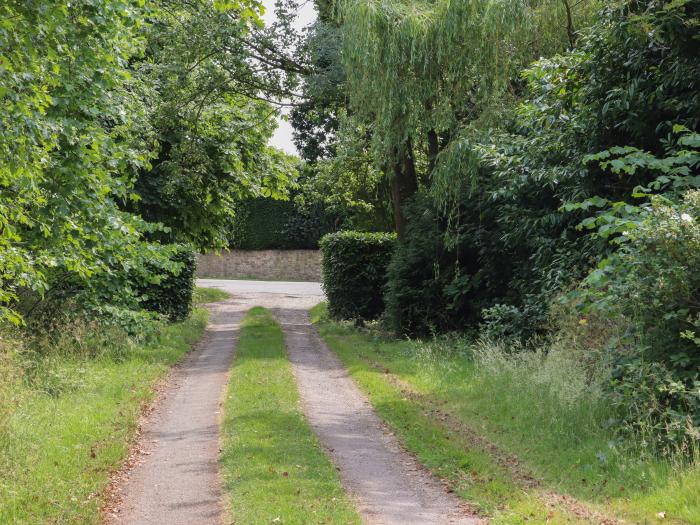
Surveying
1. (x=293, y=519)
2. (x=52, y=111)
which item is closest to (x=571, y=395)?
(x=293, y=519)

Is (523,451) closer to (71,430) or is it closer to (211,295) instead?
(71,430)

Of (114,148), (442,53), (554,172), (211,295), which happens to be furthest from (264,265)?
(554,172)

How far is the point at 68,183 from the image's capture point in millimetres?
10539

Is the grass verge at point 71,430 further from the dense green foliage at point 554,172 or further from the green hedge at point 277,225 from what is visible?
the green hedge at point 277,225

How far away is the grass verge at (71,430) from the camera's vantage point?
20.8ft

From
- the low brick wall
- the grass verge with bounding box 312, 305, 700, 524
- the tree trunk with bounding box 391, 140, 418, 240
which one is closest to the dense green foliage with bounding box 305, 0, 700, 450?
the grass verge with bounding box 312, 305, 700, 524

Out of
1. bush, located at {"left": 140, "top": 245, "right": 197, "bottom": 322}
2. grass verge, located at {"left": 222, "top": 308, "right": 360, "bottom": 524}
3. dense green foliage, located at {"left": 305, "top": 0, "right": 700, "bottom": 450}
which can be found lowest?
grass verge, located at {"left": 222, "top": 308, "right": 360, "bottom": 524}

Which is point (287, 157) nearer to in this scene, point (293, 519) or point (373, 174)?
point (373, 174)

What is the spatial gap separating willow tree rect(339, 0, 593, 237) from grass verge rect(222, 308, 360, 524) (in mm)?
5426

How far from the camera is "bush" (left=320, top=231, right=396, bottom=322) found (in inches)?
896

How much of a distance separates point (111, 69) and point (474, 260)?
8807 mm

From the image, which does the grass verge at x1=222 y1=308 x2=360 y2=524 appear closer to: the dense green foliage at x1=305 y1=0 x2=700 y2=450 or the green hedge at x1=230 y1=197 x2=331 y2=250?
the dense green foliage at x1=305 y1=0 x2=700 y2=450

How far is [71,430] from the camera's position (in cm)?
853

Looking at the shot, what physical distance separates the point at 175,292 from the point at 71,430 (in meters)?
12.8
